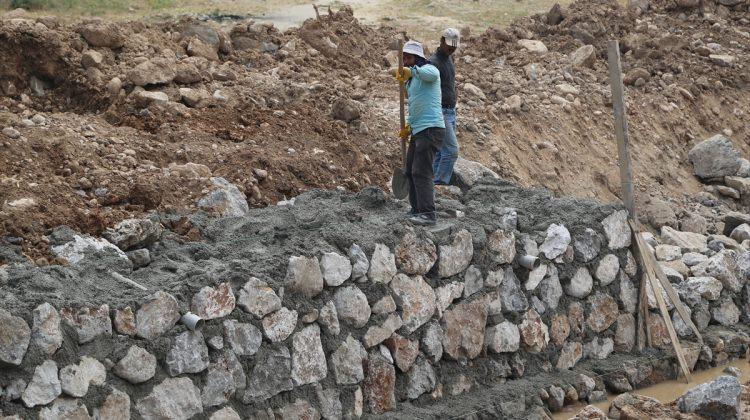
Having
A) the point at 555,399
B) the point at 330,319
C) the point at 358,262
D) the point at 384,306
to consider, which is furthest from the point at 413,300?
the point at 555,399

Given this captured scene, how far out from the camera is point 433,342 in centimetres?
923

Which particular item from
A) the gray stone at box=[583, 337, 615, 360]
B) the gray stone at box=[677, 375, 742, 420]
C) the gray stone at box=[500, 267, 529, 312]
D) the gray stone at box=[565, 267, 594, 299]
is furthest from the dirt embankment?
the gray stone at box=[677, 375, 742, 420]

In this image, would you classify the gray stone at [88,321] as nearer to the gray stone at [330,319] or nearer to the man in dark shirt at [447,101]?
the gray stone at [330,319]

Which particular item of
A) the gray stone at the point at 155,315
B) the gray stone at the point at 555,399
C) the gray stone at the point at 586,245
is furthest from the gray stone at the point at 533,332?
the gray stone at the point at 155,315

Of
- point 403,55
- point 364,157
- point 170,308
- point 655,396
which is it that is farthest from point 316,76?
point 170,308

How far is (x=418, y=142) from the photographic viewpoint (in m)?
9.45

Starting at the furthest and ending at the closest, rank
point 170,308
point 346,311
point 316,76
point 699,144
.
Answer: point 699,144, point 316,76, point 346,311, point 170,308

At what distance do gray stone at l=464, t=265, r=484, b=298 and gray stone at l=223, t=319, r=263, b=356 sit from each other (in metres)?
2.16

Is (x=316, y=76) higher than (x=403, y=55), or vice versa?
(x=403, y=55)

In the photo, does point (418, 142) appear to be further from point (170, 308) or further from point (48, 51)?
point (48, 51)

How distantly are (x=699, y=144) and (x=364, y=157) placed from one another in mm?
5875

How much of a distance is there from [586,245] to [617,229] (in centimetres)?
44

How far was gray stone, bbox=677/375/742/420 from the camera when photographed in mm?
9250

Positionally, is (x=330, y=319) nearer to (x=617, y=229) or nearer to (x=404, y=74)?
(x=404, y=74)
